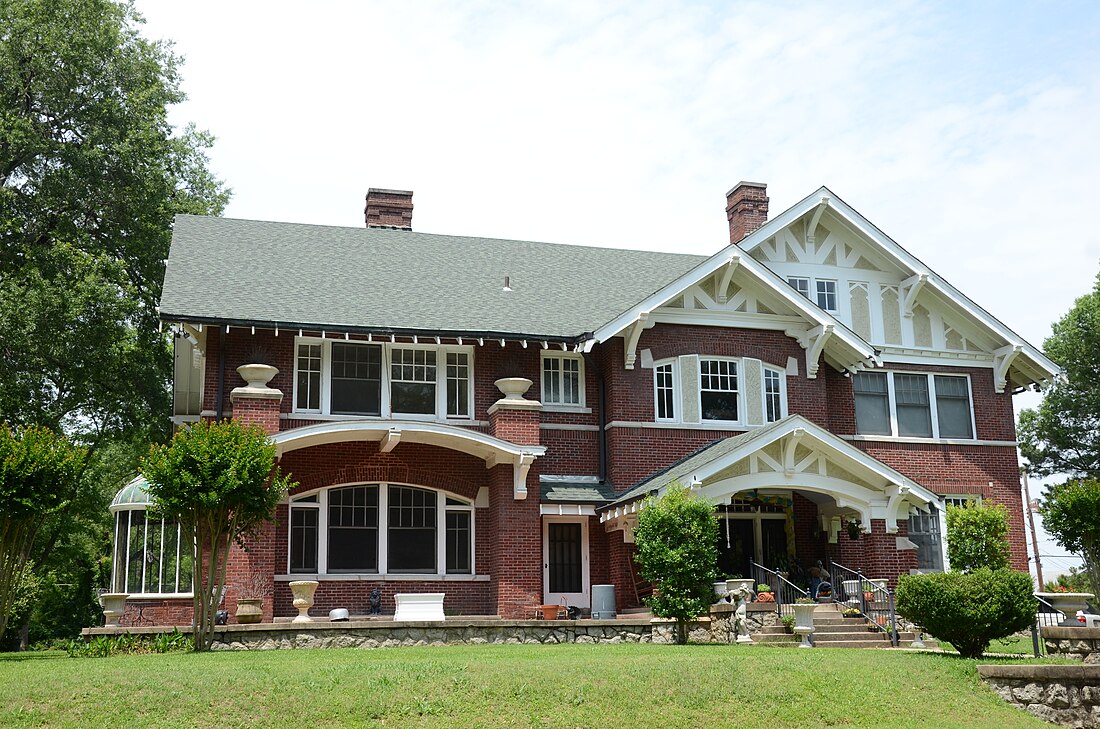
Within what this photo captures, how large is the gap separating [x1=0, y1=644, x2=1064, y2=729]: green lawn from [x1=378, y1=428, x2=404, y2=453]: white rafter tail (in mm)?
6107

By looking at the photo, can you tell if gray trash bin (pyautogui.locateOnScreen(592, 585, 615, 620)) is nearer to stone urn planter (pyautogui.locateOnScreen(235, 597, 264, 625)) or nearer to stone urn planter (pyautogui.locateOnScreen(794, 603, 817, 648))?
stone urn planter (pyautogui.locateOnScreen(794, 603, 817, 648))

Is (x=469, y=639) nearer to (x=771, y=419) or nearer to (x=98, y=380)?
(x=771, y=419)

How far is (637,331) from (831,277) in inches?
251

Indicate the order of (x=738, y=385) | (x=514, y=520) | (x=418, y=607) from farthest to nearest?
1. (x=738, y=385)
2. (x=514, y=520)
3. (x=418, y=607)

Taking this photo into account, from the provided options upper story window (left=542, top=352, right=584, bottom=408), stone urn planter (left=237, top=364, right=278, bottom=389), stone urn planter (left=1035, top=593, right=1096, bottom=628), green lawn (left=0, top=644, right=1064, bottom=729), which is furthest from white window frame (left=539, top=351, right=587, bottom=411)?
stone urn planter (left=1035, top=593, right=1096, bottom=628)

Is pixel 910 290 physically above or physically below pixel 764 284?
above

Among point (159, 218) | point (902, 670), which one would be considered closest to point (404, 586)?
point (902, 670)

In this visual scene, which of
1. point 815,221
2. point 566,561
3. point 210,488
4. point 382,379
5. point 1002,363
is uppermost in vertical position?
point 815,221

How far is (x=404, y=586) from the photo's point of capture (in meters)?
22.7

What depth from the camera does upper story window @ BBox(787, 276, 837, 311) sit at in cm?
2712

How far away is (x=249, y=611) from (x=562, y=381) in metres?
8.58

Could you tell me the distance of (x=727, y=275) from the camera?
24.9 meters

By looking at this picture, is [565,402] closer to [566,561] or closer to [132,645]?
[566,561]

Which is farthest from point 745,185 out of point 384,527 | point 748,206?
point 384,527
